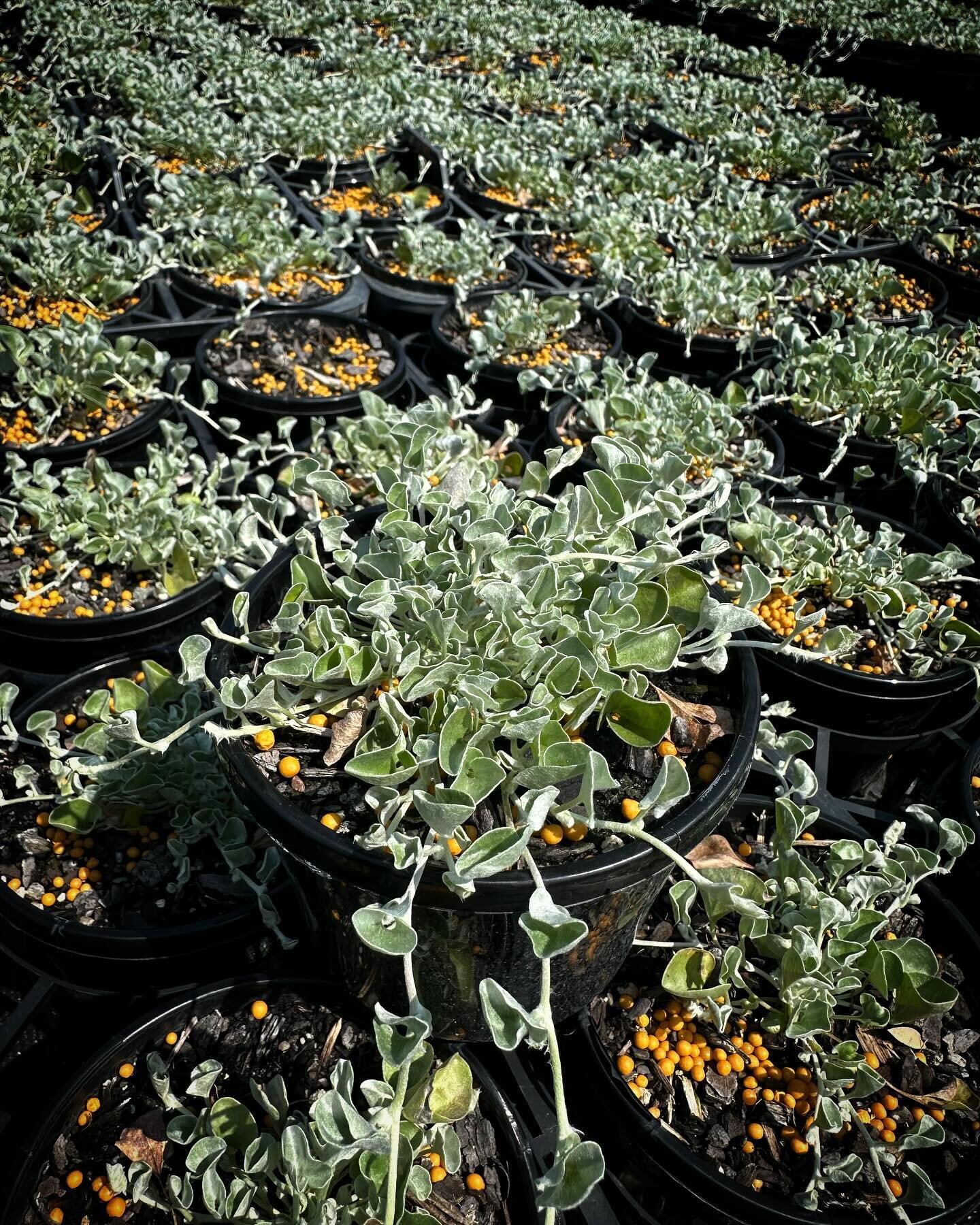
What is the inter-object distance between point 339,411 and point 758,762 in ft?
5.19

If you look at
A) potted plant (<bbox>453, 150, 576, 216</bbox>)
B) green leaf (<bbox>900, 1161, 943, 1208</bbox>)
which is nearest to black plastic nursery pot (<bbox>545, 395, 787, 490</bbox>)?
green leaf (<bbox>900, 1161, 943, 1208</bbox>)

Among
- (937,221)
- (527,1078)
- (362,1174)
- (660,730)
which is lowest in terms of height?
(527,1078)

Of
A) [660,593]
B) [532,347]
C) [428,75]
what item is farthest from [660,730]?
[428,75]

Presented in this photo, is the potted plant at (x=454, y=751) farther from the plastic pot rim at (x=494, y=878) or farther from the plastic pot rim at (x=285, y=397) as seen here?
the plastic pot rim at (x=285, y=397)

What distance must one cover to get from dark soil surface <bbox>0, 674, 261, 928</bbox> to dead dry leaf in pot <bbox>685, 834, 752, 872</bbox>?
0.75m

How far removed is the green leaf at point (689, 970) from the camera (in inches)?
46.9

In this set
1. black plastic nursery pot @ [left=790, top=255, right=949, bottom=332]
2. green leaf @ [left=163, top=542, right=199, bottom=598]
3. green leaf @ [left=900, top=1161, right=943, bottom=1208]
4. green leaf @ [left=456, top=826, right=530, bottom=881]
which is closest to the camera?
green leaf @ [left=456, top=826, right=530, bottom=881]

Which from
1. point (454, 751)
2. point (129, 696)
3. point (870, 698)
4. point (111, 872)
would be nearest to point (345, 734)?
point (454, 751)

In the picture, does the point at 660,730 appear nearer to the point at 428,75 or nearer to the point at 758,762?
the point at 758,762

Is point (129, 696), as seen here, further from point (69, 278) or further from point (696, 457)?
point (69, 278)

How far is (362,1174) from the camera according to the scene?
3.07 ft

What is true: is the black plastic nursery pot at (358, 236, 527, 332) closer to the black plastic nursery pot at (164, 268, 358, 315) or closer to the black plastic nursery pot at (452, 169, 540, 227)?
the black plastic nursery pot at (164, 268, 358, 315)

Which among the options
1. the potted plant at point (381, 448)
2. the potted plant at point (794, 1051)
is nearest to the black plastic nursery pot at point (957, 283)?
the potted plant at point (381, 448)

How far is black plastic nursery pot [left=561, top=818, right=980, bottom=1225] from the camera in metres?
1.07
